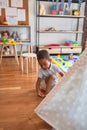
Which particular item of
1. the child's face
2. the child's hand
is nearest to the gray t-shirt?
the child's face

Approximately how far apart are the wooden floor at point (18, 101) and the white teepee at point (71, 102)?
14.4 inches

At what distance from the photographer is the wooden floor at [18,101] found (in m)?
1.46

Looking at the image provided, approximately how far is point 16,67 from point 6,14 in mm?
1586

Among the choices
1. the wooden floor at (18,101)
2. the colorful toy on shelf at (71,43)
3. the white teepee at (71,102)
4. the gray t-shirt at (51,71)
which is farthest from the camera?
the colorful toy on shelf at (71,43)

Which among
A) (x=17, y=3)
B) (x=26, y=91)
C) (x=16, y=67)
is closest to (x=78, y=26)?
(x=17, y=3)

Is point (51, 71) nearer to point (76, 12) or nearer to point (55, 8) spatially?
point (55, 8)

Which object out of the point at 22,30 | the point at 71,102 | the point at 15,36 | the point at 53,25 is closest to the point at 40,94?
the point at 71,102

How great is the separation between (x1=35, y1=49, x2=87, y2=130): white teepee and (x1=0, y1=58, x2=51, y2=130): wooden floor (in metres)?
0.37

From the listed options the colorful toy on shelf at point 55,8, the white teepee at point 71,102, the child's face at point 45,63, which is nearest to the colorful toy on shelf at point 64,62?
the child's face at point 45,63

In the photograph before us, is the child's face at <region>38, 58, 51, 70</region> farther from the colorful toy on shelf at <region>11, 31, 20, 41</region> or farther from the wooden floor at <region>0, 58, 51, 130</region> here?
the colorful toy on shelf at <region>11, 31, 20, 41</region>

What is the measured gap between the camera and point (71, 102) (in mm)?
1046

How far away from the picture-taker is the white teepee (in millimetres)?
1010

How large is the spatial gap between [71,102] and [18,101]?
96cm

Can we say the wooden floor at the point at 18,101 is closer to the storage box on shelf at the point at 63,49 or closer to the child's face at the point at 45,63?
the child's face at the point at 45,63
